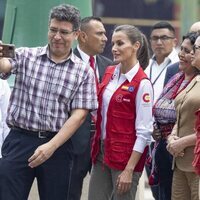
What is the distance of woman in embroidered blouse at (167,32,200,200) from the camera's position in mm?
6668

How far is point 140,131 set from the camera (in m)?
6.87

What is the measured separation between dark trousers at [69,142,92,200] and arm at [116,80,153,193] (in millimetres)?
420

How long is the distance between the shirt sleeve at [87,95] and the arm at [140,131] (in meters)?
0.40

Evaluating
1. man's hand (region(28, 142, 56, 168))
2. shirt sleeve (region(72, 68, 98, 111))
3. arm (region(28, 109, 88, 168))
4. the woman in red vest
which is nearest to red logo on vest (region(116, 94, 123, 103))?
the woman in red vest

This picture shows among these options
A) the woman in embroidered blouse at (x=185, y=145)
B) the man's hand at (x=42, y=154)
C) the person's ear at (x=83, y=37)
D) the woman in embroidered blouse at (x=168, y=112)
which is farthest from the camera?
the person's ear at (x=83, y=37)

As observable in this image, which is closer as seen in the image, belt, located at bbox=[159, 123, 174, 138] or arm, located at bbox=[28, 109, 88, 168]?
arm, located at bbox=[28, 109, 88, 168]

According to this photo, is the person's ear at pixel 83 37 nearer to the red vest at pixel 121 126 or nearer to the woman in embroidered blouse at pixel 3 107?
the woman in embroidered blouse at pixel 3 107

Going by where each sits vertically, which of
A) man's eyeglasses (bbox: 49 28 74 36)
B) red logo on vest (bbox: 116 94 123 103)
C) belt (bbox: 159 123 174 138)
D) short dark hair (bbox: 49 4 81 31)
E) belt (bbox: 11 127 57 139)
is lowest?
belt (bbox: 11 127 57 139)

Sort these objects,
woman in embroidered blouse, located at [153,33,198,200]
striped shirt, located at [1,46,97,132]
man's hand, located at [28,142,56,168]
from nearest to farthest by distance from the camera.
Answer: man's hand, located at [28,142,56,168] → striped shirt, located at [1,46,97,132] → woman in embroidered blouse, located at [153,33,198,200]

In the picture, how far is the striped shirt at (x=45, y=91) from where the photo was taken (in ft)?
21.4

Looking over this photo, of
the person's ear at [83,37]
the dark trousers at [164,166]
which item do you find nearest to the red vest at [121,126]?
the dark trousers at [164,166]

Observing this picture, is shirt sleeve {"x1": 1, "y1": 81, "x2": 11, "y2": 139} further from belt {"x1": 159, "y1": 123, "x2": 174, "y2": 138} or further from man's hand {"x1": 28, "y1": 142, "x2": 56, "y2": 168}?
belt {"x1": 159, "y1": 123, "x2": 174, "y2": 138}

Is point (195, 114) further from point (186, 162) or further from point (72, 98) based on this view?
point (72, 98)

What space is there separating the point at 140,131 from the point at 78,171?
79cm
